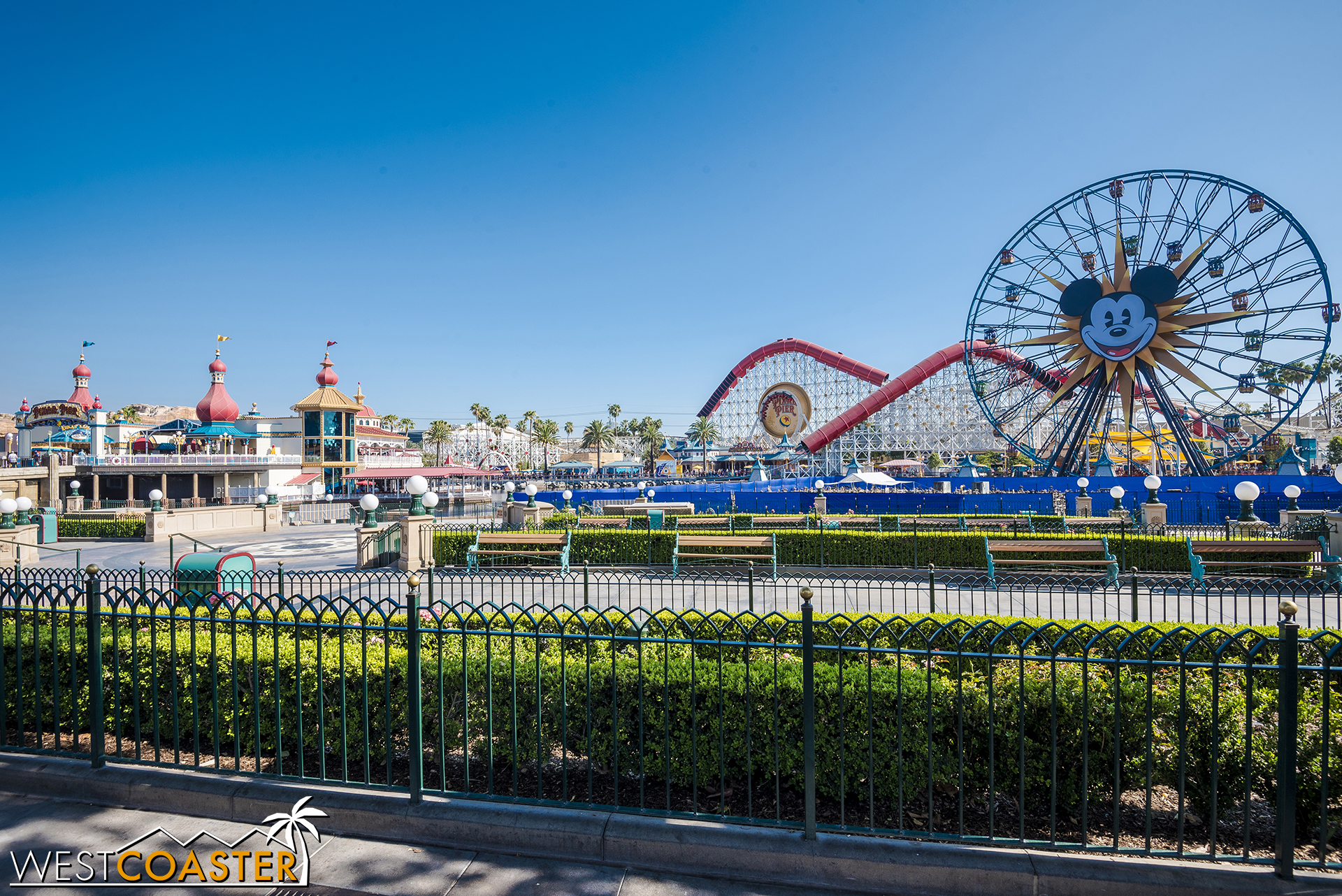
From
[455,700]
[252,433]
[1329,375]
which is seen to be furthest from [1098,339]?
[1329,375]

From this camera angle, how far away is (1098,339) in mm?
29656

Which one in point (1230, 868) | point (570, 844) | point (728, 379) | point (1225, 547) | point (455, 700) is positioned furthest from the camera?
point (728, 379)

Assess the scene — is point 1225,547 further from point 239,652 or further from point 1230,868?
point 239,652

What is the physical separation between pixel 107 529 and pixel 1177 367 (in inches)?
1646

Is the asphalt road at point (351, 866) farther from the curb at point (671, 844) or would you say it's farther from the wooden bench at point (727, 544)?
the wooden bench at point (727, 544)

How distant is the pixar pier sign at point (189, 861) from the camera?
3.52 m

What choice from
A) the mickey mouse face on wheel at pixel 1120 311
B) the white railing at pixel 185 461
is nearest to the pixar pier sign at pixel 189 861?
the mickey mouse face on wheel at pixel 1120 311

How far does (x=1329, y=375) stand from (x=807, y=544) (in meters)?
99.4

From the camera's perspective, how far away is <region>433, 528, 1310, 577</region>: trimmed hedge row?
13.5 meters

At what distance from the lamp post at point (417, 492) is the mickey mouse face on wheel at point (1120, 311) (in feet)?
94.2

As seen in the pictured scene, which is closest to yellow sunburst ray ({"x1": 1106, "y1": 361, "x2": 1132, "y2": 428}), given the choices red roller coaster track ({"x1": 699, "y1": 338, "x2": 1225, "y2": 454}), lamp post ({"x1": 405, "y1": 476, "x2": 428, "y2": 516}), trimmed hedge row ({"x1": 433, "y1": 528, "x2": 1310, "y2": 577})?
red roller coaster track ({"x1": 699, "y1": 338, "x2": 1225, "y2": 454})

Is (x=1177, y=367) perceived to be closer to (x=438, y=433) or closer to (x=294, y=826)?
(x=294, y=826)

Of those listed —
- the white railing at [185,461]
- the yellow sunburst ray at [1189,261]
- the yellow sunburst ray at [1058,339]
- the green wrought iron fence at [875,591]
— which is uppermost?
the yellow sunburst ray at [1189,261]

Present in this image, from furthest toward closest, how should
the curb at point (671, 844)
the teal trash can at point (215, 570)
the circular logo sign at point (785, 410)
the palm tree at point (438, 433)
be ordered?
the palm tree at point (438, 433) → the circular logo sign at point (785, 410) → the teal trash can at point (215, 570) → the curb at point (671, 844)
